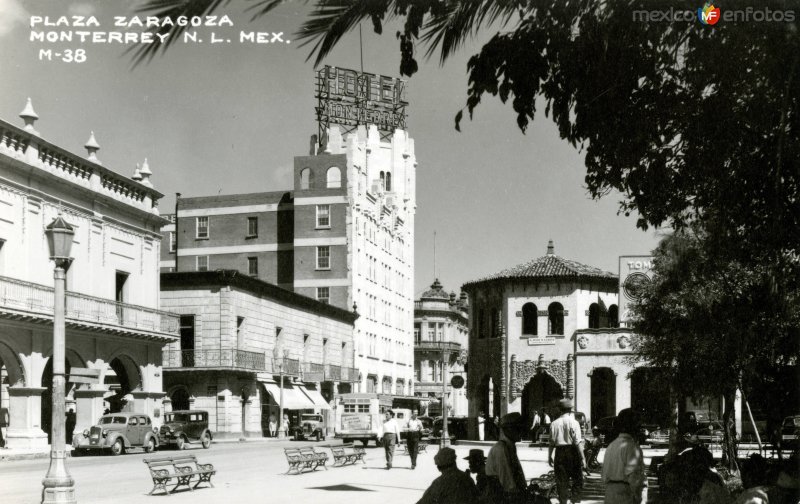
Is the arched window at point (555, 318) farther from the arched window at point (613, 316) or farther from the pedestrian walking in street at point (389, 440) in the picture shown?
the pedestrian walking in street at point (389, 440)

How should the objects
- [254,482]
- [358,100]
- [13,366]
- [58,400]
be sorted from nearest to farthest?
[58,400]
[254,482]
[13,366]
[358,100]

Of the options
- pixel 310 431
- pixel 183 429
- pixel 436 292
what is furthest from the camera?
pixel 436 292

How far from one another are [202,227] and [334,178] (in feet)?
34.5

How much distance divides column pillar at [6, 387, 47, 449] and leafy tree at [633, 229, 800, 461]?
19.3m

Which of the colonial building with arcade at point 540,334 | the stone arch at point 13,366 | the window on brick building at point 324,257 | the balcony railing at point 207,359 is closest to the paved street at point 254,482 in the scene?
the stone arch at point 13,366

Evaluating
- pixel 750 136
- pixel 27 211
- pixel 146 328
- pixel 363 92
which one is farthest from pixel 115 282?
pixel 363 92

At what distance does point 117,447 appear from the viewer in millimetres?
32875

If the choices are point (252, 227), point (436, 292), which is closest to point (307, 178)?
point (252, 227)

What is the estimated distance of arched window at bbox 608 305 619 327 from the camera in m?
47.6

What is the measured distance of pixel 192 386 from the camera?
4794 centimetres

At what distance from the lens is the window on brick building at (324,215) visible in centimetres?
6494

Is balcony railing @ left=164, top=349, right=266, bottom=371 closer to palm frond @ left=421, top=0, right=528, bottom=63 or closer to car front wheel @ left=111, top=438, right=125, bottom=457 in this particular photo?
car front wheel @ left=111, top=438, right=125, bottom=457

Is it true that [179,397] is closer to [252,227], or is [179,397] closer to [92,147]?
[92,147]

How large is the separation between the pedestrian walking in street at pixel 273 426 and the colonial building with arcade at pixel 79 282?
11.4 metres
